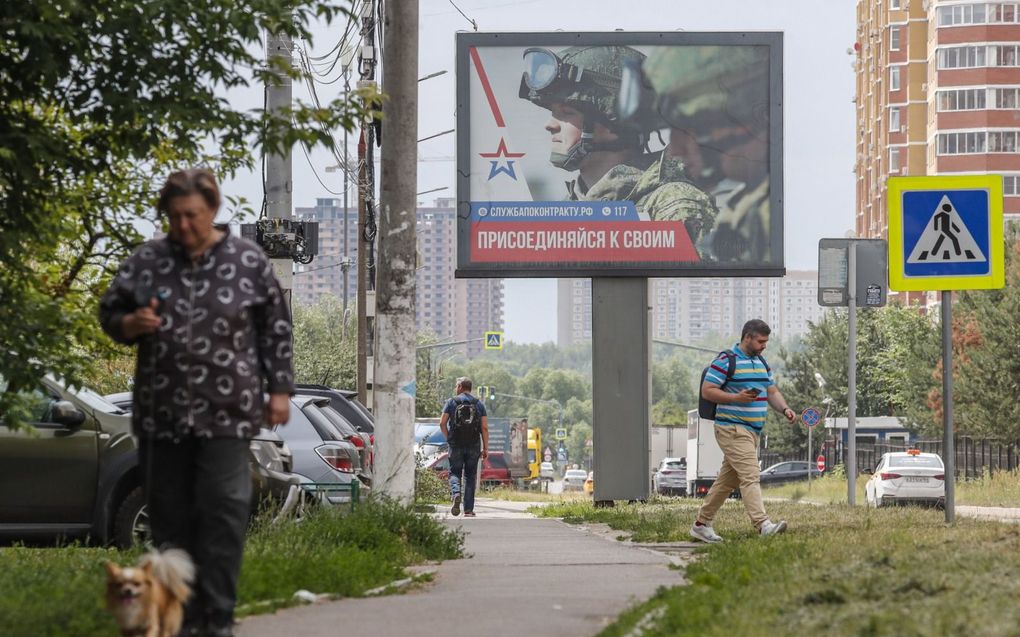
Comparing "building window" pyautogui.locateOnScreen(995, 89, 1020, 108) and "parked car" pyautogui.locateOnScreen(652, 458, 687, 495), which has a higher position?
"building window" pyautogui.locateOnScreen(995, 89, 1020, 108)

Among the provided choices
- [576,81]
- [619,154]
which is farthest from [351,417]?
[576,81]

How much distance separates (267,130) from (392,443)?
3.81 meters

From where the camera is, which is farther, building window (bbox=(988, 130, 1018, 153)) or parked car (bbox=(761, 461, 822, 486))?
building window (bbox=(988, 130, 1018, 153))

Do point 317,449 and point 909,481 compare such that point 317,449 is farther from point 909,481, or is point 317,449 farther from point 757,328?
point 909,481

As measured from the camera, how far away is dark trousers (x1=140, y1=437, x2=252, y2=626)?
596 cm

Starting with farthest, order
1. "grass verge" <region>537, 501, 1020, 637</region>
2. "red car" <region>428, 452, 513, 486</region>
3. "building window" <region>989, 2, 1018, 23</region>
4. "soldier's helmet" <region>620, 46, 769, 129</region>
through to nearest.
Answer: "building window" <region>989, 2, 1018, 23</region>
"red car" <region>428, 452, 513, 486</region>
"soldier's helmet" <region>620, 46, 769, 129</region>
"grass verge" <region>537, 501, 1020, 637</region>

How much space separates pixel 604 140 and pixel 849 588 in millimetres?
14502

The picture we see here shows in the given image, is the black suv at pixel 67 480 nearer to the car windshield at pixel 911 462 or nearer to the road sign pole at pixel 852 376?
the road sign pole at pixel 852 376

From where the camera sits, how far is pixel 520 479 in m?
61.1

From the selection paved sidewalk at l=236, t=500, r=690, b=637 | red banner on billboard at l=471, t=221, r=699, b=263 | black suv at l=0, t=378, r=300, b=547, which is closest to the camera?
paved sidewalk at l=236, t=500, r=690, b=637

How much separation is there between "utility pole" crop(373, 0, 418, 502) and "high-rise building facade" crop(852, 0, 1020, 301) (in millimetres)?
83432

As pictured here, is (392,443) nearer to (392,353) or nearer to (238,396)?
(392,353)

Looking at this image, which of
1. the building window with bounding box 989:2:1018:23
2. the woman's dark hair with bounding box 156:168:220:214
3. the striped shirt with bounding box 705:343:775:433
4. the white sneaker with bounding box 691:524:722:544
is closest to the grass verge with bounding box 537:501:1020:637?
the white sneaker with bounding box 691:524:722:544

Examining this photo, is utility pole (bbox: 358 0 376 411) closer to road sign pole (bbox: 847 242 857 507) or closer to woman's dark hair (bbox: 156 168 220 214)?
road sign pole (bbox: 847 242 857 507)
